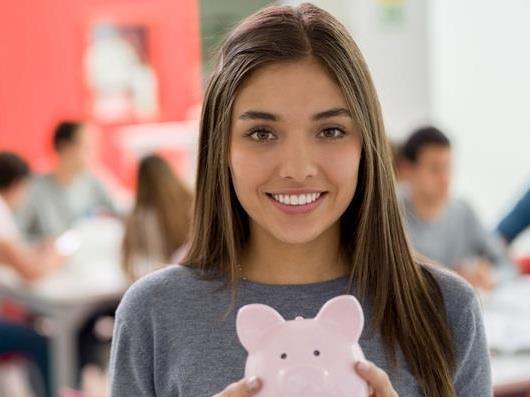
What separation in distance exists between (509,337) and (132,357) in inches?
68.4

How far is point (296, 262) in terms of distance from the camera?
4.66 feet

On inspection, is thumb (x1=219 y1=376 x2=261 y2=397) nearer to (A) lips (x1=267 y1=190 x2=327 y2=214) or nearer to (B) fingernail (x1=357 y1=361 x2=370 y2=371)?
(B) fingernail (x1=357 y1=361 x2=370 y2=371)

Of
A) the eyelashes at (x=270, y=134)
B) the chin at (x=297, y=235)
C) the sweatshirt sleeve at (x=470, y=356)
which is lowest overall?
the sweatshirt sleeve at (x=470, y=356)

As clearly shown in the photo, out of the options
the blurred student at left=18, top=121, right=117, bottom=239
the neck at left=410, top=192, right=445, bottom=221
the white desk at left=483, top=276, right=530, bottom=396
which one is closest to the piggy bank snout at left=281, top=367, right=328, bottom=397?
the white desk at left=483, top=276, right=530, bottom=396

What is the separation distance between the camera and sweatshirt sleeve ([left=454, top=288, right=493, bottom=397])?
4.55 ft

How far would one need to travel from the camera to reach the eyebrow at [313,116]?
4.19 ft

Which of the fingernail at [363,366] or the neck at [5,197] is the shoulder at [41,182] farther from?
the fingernail at [363,366]

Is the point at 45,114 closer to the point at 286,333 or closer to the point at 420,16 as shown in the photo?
the point at 420,16

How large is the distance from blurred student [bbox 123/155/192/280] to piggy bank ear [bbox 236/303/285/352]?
2.92m

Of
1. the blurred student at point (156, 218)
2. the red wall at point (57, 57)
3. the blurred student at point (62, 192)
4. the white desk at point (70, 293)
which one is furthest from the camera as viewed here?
the red wall at point (57, 57)

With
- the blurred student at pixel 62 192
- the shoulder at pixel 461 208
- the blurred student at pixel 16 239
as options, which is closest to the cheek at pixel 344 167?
the shoulder at pixel 461 208

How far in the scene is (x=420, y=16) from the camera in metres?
5.93

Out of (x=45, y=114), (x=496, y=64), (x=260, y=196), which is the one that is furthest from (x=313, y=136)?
(x=45, y=114)

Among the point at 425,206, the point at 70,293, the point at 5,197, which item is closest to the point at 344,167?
the point at 425,206
